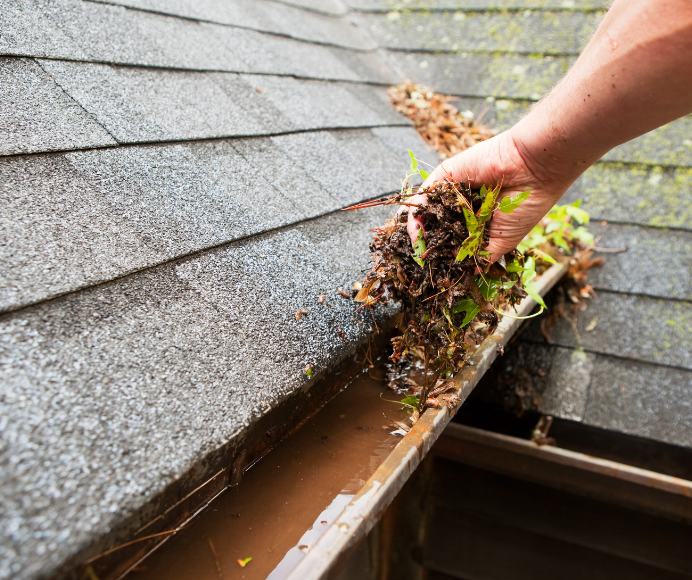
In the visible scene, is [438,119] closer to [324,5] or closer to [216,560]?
[324,5]

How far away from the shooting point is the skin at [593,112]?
930 millimetres

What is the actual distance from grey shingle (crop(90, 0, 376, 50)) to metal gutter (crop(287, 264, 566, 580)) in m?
1.99

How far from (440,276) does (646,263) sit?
1745 millimetres

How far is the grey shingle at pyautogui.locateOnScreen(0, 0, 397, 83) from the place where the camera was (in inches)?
59.3

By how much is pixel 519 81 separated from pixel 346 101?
4.13ft

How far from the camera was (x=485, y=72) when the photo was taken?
3.13 metres

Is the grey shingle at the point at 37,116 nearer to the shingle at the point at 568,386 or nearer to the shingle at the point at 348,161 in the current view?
the shingle at the point at 348,161

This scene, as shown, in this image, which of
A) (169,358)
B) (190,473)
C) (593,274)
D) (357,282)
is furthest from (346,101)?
(190,473)

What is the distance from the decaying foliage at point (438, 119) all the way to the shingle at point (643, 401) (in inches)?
58.7

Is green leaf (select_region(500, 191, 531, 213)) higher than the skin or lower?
lower

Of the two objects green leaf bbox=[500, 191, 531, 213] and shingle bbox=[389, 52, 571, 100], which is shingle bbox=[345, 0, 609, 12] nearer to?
shingle bbox=[389, 52, 571, 100]

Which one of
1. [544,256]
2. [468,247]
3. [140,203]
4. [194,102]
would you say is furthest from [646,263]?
[140,203]

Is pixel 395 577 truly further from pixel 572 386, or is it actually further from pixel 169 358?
pixel 169 358

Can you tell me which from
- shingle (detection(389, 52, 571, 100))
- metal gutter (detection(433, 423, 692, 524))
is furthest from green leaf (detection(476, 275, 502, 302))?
shingle (detection(389, 52, 571, 100))
